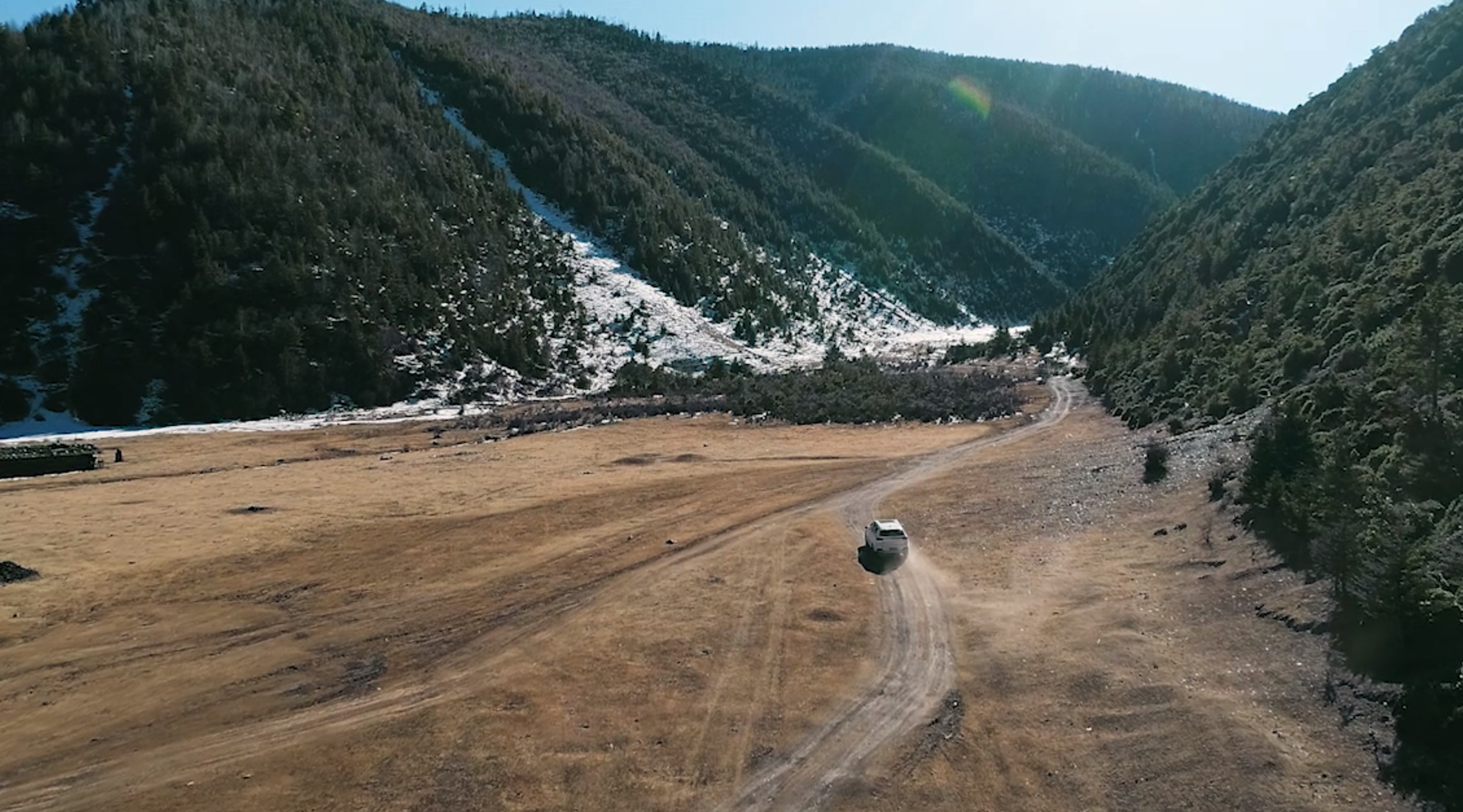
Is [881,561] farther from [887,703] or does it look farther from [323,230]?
Result: [323,230]

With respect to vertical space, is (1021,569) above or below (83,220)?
below

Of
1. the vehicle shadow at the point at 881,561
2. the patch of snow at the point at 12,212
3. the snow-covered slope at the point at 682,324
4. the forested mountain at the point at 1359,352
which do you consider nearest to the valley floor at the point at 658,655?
the vehicle shadow at the point at 881,561

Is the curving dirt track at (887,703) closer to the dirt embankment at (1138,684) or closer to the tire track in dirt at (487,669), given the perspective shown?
the tire track in dirt at (487,669)

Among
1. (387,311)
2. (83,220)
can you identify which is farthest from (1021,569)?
(83,220)

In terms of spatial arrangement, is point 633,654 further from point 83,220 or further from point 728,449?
point 83,220

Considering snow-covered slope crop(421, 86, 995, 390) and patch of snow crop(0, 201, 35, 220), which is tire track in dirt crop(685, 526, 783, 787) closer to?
snow-covered slope crop(421, 86, 995, 390)
